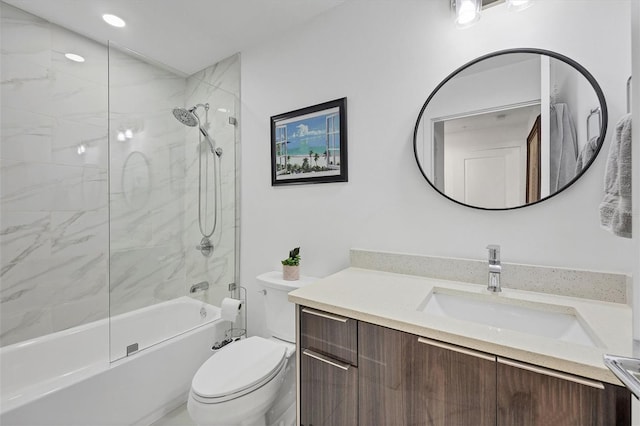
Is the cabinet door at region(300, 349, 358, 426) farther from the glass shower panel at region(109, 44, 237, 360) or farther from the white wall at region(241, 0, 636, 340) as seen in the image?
the glass shower panel at region(109, 44, 237, 360)

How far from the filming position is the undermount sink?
93cm

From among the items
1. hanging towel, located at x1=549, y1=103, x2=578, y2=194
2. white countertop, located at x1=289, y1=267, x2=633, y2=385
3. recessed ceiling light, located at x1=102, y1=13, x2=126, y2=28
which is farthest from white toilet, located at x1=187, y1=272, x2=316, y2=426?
recessed ceiling light, located at x1=102, y1=13, x2=126, y2=28

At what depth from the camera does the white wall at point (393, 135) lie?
3.47ft

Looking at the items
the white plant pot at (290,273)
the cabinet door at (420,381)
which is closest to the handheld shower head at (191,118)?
the white plant pot at (290,273)

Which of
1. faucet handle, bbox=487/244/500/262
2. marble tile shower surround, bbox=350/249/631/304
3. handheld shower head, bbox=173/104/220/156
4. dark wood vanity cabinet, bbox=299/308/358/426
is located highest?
handheld shower head, bbox=173/104/220/156

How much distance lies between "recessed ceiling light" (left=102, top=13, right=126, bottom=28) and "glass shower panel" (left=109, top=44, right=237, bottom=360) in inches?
10.1

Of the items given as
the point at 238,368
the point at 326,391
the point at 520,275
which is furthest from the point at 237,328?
the point at 520,275

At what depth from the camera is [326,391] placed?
3.43 feet

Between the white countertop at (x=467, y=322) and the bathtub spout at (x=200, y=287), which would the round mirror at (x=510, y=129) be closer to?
the white countertop at (x=467, y=322)

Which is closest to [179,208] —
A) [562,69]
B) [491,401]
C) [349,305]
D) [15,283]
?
[15,283]

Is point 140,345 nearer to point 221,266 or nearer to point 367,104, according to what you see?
point 221,266

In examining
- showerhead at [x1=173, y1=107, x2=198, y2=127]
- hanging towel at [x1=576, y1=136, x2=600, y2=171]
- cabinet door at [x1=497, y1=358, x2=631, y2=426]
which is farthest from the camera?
showerhead at [x1=173, y1=107, x2=198, y2=127]

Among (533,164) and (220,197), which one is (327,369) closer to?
(533,164)

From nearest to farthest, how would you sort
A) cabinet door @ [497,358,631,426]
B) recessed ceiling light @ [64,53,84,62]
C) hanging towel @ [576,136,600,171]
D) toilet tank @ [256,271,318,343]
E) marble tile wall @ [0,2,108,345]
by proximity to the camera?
cabinet door @ [497,358,631,426]
hanging towel @ [576,136,600,171]
toilet tank @ [256,271,318,343]
marble tile wall @ [0,2,108,345]
recessed ceiling light @ [64,53,84,62]
